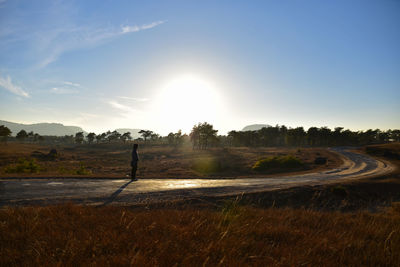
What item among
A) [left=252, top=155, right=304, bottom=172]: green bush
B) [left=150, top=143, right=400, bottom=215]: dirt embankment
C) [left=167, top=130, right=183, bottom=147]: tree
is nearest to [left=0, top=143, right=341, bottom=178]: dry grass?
[left=252, top=155, right=304, bottom=172]: green bush

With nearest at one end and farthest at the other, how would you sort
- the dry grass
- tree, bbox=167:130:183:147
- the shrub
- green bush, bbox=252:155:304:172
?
the shrub → the dry grass → green bush, bbox=252:155:304:172 → tree, bbox=167:130:183:147

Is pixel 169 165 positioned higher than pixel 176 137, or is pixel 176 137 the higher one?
pixel 176 137

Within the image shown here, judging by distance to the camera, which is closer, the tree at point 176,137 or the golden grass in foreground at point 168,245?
the golden grass in foreground at point 168,245

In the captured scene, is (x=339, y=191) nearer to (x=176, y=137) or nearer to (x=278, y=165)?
(x=278, y=165)

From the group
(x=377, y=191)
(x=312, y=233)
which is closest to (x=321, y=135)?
(x=377, y=191)

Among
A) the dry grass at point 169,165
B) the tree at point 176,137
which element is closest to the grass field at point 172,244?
the dry grass at point 169,165

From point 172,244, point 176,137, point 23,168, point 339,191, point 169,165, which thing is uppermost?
point 176,137

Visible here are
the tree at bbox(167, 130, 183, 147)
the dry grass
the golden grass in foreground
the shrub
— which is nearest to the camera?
the golden grass in foreground

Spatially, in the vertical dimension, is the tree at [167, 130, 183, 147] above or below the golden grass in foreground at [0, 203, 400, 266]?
above

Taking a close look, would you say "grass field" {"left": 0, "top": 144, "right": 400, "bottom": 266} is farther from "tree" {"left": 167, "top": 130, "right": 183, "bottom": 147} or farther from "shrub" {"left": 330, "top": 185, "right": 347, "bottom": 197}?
"tree" {"left": 167, "top": 130, "right": 183, "bottom": 147}

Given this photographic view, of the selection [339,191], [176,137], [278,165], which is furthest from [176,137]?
[339,191]

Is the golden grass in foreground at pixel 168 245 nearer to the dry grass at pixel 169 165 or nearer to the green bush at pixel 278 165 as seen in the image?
the dry grass at pixel 169 165

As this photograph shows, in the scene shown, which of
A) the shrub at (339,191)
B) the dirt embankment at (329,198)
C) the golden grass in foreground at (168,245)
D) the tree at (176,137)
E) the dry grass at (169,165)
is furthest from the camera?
the tree at (176,137)

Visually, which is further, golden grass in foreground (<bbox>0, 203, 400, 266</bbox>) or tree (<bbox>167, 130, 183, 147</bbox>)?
tree (<bbox>167, 130, 183, 147</bbox>)
